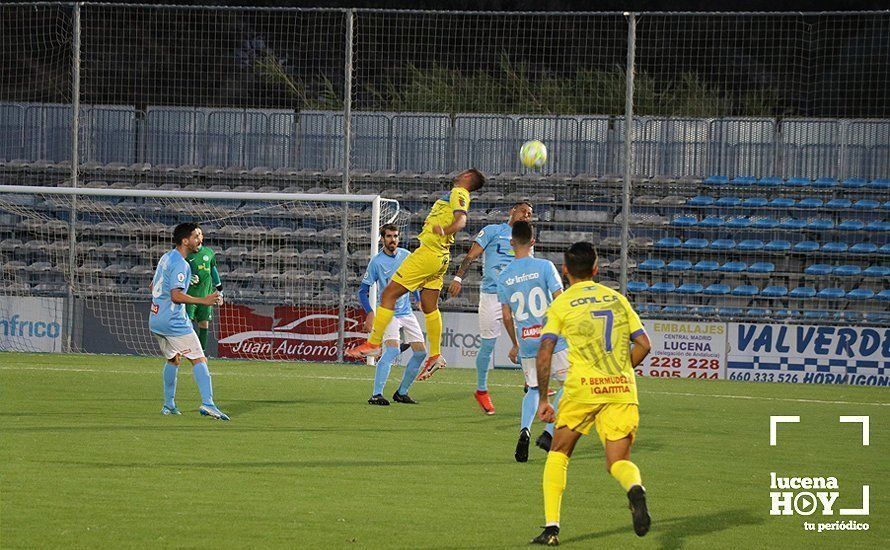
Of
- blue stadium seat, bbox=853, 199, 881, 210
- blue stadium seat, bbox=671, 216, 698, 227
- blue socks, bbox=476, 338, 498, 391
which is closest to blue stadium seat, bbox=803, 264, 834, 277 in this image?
blue stadium seat, bbox=853, 199, 881, 210

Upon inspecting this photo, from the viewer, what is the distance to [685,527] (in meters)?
7.61

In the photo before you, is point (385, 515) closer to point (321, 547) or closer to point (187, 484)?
point (321, 547)

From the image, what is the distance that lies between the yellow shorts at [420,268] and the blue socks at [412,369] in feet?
5.11

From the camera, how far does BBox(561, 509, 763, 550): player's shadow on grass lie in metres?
7.18

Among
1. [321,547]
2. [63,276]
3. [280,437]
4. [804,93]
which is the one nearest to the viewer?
[321,547]

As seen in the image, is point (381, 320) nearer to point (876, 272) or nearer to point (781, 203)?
point (781, 203)

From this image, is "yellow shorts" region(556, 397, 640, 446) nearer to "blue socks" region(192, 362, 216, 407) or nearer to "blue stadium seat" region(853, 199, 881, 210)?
"blue socks" region(192, 362, 216, 407)

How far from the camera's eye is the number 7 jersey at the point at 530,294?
414 inches

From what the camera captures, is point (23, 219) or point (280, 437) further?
point (23, 219)

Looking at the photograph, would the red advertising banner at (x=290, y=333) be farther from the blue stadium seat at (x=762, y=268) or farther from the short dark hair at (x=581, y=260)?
the short dark hair at (x=581, y=260)

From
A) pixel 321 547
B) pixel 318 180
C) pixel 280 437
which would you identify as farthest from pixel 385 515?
pixel 318 180

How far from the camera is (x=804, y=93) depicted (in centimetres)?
2820

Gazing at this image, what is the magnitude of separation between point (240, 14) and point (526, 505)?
23705 mm

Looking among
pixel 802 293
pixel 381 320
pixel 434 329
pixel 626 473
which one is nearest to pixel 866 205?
pixel 802 293
